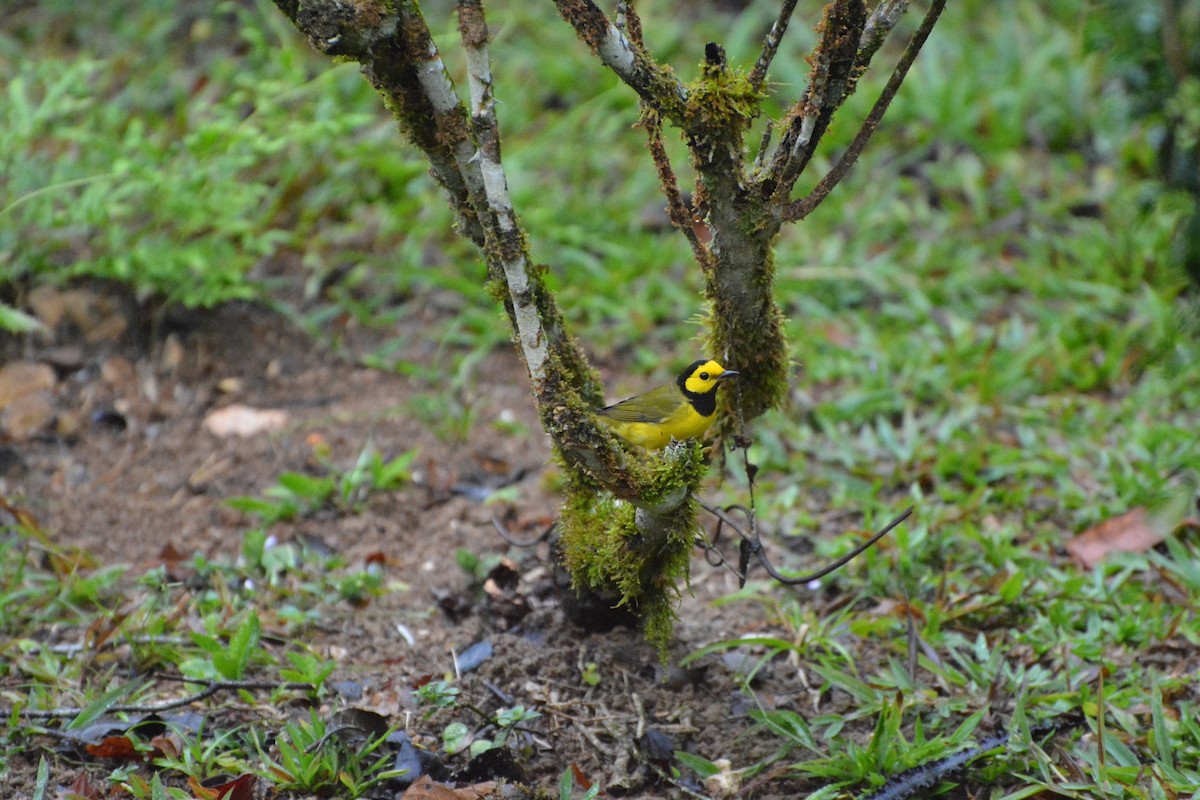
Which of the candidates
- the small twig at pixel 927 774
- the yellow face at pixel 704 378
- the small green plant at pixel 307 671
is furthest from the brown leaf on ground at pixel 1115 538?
the small green plant at pixel 307 671

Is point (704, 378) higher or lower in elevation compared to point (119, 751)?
higher

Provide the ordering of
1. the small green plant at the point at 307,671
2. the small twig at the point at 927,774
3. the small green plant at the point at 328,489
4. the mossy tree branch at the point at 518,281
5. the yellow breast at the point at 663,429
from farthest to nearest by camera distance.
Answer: the small green plant at the point at 328,489
the yellow breast at the point at 663,429
the small green plant at the point at 307,671
the small twig at the point at 927,774
the mossy tree branch at the point at 518,281

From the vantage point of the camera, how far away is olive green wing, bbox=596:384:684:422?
3.67 m

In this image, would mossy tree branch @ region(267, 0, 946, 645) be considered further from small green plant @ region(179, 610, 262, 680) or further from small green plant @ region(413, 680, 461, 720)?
small green plant @ region(179, 610, 262, 680)

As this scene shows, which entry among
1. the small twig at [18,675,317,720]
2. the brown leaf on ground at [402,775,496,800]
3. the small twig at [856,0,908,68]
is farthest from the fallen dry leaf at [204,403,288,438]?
the small twig at [856,0,908,68]

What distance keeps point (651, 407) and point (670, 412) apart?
83 mm

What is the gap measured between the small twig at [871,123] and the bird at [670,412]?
664mm

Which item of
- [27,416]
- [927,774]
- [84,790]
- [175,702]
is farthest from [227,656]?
[27,416]

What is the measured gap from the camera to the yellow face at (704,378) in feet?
10.8

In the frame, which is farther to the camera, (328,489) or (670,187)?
(328,489)

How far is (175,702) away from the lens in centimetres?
318

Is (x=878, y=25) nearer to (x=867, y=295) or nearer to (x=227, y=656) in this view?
(x=227, y=656)

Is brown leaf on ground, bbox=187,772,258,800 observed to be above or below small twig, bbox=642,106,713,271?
below

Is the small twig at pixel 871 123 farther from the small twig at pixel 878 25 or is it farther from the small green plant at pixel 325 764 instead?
the small green plant at pixel 325 764
